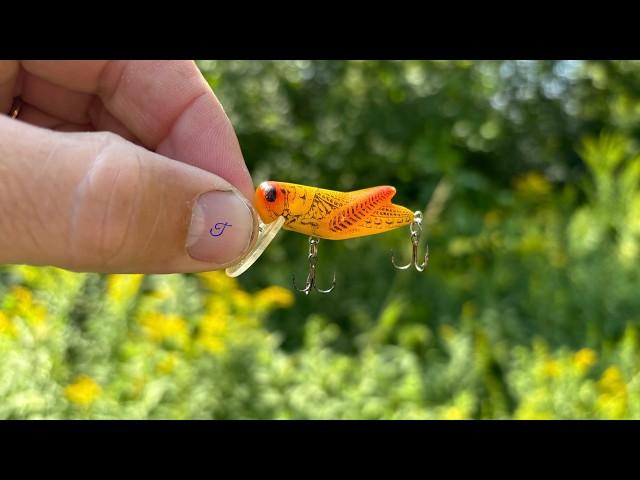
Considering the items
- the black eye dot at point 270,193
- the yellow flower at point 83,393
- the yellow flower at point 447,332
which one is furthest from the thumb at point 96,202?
the yellow flower at point 447,332

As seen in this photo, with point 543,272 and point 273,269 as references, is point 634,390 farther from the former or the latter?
point 273,269

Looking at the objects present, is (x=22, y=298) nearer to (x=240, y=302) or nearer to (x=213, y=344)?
(x=213, y=344)

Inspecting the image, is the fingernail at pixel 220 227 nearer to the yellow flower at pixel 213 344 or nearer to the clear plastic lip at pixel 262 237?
the clear plastic lip at pixel 262 237

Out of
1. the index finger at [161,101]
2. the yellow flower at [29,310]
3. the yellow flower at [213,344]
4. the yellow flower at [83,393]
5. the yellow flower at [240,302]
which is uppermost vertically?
the index finger at [161,101]

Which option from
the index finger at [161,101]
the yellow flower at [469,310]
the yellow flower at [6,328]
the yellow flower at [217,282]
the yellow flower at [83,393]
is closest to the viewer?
the index finger at [161,101]

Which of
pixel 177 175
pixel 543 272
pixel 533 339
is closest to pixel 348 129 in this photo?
pixel 543 272

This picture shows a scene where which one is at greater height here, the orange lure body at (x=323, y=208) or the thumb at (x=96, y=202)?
the orange lure body at (x=323, y=208)
